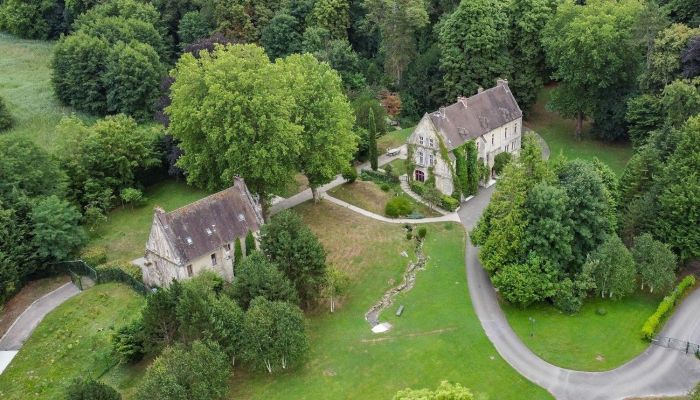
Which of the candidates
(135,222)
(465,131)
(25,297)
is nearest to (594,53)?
(465,131)

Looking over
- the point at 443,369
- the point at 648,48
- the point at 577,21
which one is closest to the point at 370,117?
the point at 577,21

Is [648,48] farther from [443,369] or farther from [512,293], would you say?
[443,369]

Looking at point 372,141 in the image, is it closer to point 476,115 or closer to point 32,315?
point 476,115

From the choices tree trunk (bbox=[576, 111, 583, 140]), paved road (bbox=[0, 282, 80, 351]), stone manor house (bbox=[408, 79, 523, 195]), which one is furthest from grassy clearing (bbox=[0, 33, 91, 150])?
tree trunk (bbox=[576, 111, 583, 140])

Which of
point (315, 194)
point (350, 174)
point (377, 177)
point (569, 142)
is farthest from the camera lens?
point (569, 142)

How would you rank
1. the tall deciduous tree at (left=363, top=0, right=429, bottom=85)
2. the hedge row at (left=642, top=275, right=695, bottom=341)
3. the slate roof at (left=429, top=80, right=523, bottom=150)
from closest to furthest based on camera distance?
the hedge row at (left=642, top=275, right=695, bottom=341)
the slate roof at (left=429, top=80, right=523, bottom=150)
the tall deciduous tree at (left=363, top=0, right=429, bottom=85)

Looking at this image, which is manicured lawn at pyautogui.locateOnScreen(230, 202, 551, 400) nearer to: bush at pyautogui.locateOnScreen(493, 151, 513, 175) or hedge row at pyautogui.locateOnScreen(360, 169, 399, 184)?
hedge row at pyautogui.locateOnScreen(360, 169, 399, 184)
